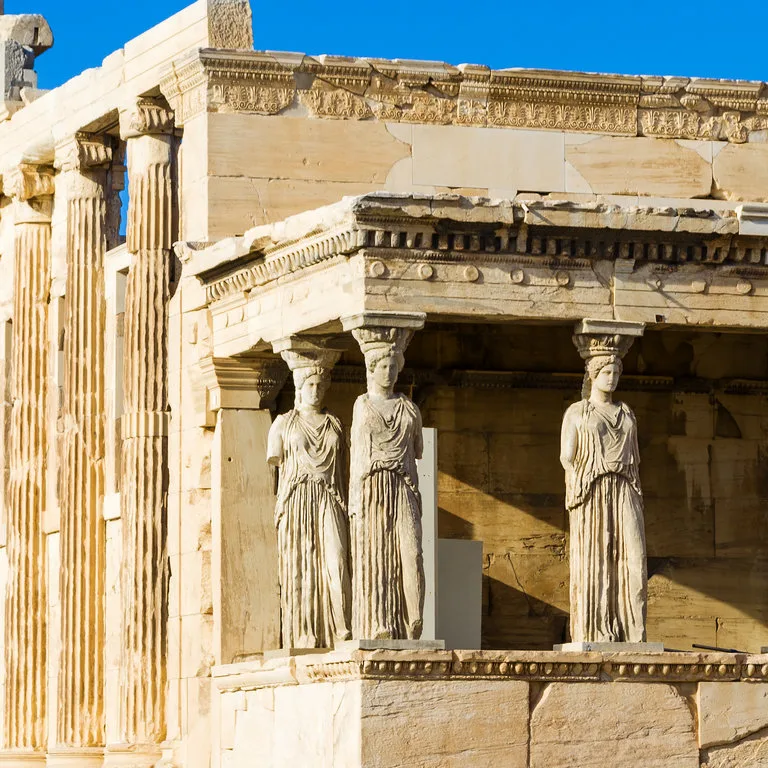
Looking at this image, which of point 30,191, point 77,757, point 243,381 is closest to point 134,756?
point 77,757

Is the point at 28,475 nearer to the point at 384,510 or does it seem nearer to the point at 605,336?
the point at 384,510

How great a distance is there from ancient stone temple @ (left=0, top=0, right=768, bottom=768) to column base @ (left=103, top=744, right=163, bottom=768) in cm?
3

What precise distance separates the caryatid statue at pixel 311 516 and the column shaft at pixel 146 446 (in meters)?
3.03

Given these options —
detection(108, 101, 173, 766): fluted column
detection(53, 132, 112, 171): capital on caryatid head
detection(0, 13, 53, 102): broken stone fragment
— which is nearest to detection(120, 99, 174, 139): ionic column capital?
detection(108, 101, 173, 766): fluted column

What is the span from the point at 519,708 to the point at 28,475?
327 inches

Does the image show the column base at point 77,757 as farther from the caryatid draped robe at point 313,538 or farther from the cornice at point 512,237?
the cornice at point 512,237

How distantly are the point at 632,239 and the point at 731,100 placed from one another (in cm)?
313

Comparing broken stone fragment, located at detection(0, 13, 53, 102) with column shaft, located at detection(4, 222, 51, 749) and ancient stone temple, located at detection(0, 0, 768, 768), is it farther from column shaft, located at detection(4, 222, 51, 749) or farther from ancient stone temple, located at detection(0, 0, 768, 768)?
column shaft, located at detection(4, 222, 51, 749)

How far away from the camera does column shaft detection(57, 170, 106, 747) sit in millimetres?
24562

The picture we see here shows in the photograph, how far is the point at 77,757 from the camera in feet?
79.8

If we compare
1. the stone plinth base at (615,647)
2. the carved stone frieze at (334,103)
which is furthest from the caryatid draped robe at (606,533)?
the carved stone frieze at (334,103)

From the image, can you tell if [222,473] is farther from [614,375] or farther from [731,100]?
[731,100]

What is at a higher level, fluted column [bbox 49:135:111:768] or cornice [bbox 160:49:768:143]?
cornice [bbox 160:49:768:143]

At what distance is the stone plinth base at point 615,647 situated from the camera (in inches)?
755
